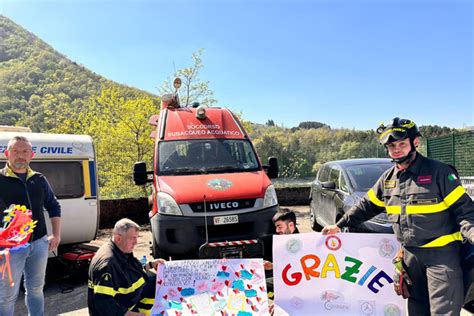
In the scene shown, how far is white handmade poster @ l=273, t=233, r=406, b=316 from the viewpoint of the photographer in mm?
3027

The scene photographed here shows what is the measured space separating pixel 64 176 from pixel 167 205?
6.35 ft

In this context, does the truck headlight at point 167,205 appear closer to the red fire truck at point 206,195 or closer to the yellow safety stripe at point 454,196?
the red fire truck at point 206,195

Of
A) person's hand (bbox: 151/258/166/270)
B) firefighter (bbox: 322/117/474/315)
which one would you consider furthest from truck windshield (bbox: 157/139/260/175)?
firefighter (bbox: 322/117/474/315)

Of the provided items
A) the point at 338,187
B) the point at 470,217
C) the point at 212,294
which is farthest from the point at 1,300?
the point at 338,187

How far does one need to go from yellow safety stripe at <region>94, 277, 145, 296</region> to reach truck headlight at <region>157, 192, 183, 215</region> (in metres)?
1.94

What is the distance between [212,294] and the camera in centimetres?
302

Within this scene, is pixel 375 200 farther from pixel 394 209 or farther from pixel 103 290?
pixel 103 290

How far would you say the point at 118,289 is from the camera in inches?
106

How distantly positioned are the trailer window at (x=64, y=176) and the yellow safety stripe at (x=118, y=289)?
3.24 meters

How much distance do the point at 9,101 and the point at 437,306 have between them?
5667cm

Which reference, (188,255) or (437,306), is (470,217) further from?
(188,255)

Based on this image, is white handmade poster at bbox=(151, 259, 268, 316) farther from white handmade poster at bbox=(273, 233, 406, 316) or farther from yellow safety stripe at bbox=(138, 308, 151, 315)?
white handmade poster at bbox=(273, 233, 406, 316)

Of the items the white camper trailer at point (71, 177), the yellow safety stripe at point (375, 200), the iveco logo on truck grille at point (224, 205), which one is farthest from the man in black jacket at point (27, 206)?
A: the yellow safety stripe at point (375, 200)

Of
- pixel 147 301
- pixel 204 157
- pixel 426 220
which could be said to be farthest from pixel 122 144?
pixel 426 220
